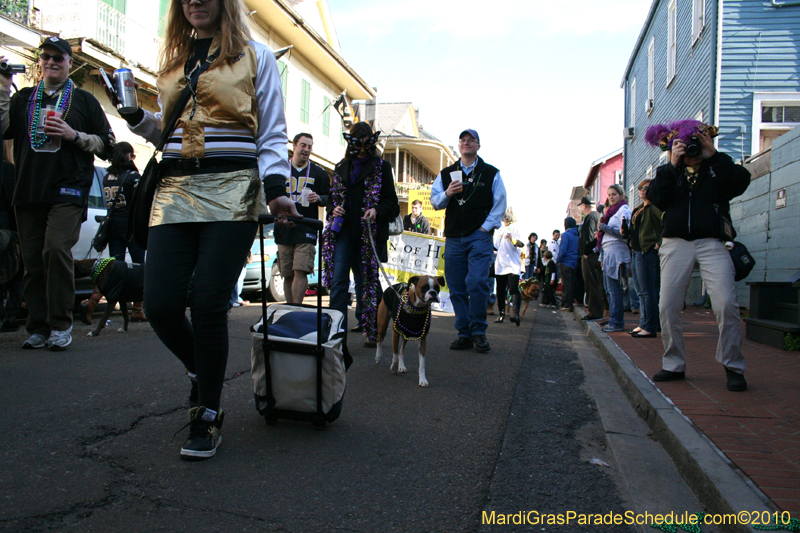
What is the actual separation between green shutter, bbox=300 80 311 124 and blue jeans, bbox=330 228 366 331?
18226 mm

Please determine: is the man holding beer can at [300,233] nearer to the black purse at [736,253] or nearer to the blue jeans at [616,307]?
the black purse at [736,253]

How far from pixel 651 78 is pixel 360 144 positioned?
17.0 m

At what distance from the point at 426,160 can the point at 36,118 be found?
37.6 m

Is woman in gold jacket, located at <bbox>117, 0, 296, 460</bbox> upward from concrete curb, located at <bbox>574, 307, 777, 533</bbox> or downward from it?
upward

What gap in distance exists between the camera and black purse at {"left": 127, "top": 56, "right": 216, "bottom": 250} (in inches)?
107

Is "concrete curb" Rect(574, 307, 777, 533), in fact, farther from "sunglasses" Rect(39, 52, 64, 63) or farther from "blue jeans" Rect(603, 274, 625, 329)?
"sunglasses" Rect(39, 52, 64, 63)

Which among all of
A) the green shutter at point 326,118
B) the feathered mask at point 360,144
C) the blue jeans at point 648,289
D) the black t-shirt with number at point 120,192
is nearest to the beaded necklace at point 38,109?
the black t-shirt with number at point 120,192

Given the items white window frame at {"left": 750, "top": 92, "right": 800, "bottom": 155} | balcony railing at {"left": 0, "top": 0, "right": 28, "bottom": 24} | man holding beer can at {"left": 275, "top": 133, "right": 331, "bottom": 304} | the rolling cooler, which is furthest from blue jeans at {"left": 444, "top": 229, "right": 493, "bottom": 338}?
balcony railing at {"left": 0, "top": 0, "right": 28, "bottom": 24}

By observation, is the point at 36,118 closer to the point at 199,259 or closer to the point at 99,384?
the point at 99,384

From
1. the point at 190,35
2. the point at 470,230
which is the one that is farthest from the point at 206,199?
the point at 470,230

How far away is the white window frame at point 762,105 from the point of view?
40.5ft

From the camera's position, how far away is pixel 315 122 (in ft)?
79.3

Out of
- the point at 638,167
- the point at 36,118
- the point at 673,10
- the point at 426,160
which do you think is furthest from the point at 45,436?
the point at 426,160

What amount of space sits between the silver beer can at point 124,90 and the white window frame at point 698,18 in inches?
568
